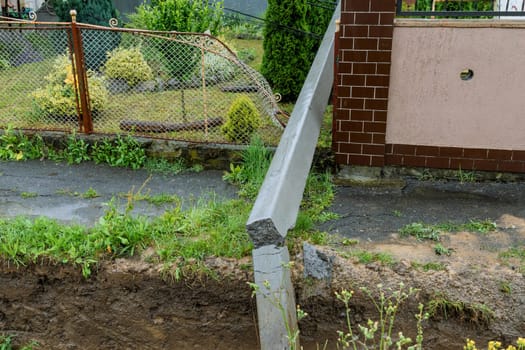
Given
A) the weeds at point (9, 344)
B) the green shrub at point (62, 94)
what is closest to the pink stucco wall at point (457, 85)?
the weeds at point (9, 344)

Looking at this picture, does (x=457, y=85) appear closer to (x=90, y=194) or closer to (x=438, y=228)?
(x=438, y=228)

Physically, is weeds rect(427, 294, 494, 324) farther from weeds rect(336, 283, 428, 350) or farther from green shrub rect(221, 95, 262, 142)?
green shrub rect(221, 95, 262, 142)

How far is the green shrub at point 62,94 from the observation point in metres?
6.30

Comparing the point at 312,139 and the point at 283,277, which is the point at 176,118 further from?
the point at 283,277

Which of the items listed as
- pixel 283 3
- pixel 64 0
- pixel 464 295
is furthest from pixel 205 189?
pixel 64 0

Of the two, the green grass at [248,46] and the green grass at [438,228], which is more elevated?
the green grass at [248,46]

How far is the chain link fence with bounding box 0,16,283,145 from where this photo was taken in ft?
18.9

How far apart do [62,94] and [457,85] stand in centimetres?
451

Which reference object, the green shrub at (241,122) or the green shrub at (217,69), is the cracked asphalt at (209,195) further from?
the green shrub at (217,69)

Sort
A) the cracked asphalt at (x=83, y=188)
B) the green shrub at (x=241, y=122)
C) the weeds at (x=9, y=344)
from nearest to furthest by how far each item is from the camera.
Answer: the weeds at (x=9, y=344) < the cracked asphalt at (x=83, y=188) < the green shrub at (x=241, y=122)

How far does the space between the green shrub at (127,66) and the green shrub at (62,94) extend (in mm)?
617

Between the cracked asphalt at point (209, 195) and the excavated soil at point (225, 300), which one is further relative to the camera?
the cracked asphalt at point (209, 195)

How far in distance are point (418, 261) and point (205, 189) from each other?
2223 millimetres

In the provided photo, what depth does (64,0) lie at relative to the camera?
806 centimetres
